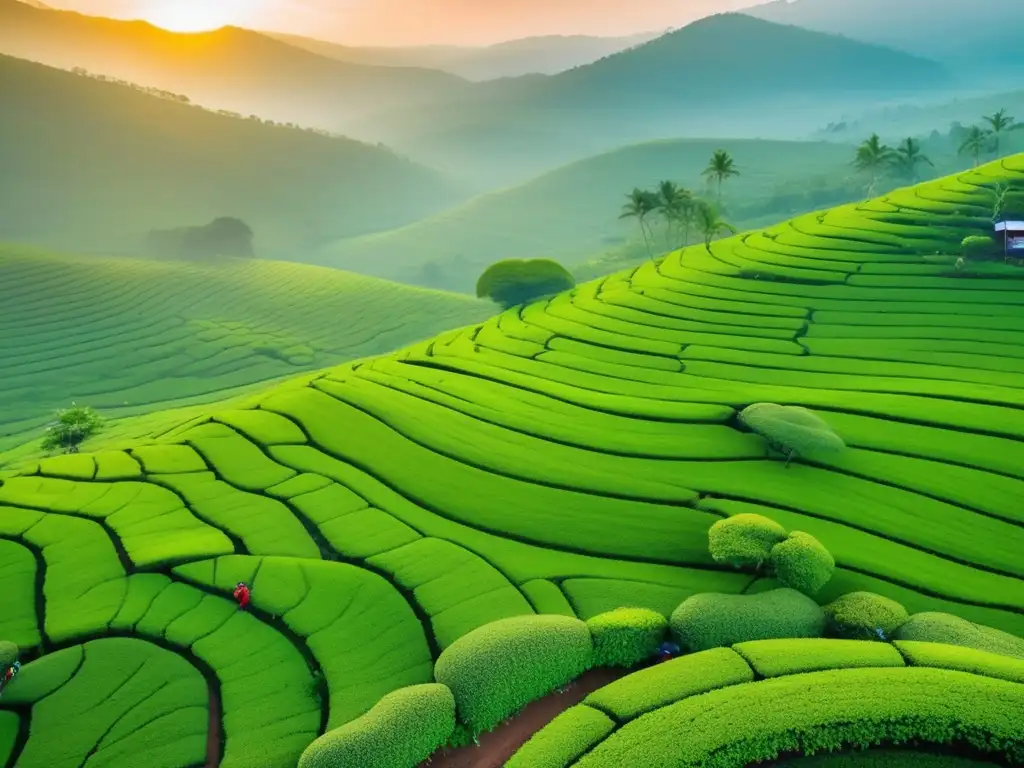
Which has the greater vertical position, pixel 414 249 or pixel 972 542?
pixel 414 249

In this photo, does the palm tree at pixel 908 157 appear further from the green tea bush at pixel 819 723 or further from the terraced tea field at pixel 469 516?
the green tea bush at pixel 819 723

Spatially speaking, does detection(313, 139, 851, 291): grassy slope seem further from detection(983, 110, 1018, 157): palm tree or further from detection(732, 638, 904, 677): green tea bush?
detection(732, 638, 904, 677): green tea bush

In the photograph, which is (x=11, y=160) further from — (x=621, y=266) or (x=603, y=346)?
(x=603, y=346)

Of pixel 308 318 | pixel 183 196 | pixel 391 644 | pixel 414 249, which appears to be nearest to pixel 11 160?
pixel 183 196

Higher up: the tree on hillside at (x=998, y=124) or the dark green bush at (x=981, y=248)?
the tree on hillside at (x=998, y=124)

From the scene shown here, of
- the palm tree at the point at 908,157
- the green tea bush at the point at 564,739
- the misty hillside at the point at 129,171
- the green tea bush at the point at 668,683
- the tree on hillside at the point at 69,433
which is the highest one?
the misty hillside at the point at 129,171

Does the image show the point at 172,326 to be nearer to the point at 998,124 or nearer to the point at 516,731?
the point at 516,731

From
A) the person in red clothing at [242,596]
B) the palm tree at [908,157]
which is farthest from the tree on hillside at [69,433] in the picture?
the palm tree at [908,157]
